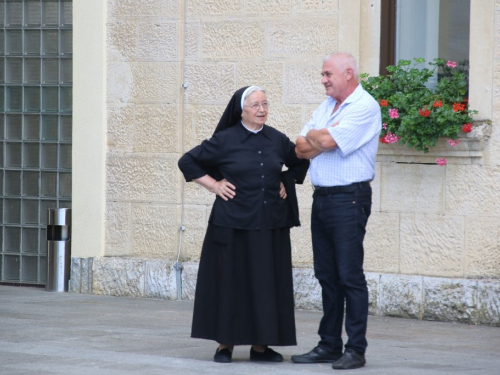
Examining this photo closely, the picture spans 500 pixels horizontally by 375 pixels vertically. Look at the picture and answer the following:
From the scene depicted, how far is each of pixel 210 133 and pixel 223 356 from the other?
139 inches

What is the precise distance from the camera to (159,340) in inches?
291

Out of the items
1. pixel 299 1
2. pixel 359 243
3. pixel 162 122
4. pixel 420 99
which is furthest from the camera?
pixel 162 122

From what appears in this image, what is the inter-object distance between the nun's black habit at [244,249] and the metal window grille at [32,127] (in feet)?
13.7

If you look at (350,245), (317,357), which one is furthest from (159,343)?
(350,245)

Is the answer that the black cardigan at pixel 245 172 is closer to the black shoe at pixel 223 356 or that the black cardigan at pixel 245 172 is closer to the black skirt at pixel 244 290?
the black skirt at pixel 244 290

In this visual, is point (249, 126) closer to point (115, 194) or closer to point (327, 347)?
point (327, 347)

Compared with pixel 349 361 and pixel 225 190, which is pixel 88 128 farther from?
pixel 349 361

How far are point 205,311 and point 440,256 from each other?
8.98 feet

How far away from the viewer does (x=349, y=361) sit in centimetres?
629

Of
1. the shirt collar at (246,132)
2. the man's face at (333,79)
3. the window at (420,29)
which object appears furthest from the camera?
the window at (420,29)

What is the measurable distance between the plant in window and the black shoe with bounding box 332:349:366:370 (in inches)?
102

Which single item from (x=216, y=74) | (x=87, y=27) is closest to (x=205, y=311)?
(x=216, y=74)

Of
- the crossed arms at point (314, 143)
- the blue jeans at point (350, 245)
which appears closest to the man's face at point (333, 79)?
the crossed arms at point (314, 143)

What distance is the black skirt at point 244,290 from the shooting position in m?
6.49
